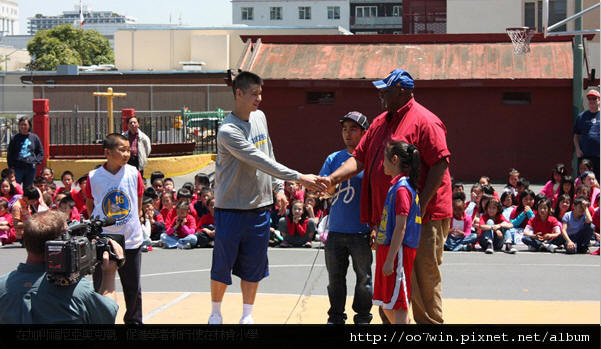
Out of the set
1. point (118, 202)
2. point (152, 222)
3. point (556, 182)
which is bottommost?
point (152, 222)

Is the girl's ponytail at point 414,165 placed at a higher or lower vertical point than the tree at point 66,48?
lower

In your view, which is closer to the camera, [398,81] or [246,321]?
[398,81]

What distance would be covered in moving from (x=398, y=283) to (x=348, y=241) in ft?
4.15

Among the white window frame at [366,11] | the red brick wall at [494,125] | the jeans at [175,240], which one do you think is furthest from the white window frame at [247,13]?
the jeans at [175,240]

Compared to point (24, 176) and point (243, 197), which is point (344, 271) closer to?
point (243, 197)

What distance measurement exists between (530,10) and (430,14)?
12036 mm

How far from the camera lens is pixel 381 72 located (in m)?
23.5

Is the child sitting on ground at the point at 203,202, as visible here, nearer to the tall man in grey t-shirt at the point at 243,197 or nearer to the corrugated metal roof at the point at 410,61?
the tall man in grey t-shirt at the point at 243,197

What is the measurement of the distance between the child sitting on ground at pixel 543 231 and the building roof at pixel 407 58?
32.7 ft

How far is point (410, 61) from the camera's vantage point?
78.2 feet

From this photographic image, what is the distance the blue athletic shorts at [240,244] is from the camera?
734cm

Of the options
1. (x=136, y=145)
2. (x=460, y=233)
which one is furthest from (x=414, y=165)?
(x=136, y=145)

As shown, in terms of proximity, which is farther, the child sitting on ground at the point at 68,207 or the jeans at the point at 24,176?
the jeans at the point at 24,176

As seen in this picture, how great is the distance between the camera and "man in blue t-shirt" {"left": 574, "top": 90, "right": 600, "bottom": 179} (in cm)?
1512
